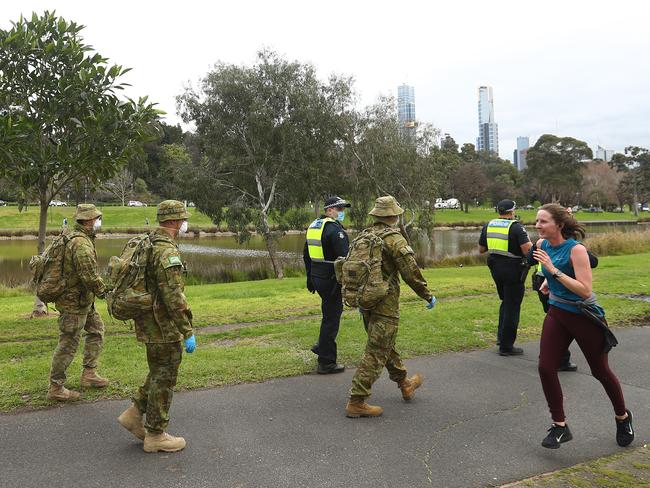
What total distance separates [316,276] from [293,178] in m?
19.7

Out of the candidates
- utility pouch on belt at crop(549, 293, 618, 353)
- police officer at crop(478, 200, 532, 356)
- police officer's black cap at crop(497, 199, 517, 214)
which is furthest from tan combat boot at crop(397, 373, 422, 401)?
police officer's black cap at crop(497, 199, 517, 214)

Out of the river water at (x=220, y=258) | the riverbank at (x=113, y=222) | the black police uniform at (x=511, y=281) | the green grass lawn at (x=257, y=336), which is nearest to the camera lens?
the green grass lawn at (x=257, y=336)

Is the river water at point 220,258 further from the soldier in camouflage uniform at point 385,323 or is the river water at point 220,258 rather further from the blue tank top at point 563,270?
the blue tank top at point 563,270

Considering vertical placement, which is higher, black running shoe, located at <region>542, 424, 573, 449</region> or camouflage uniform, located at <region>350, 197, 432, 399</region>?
camouflage uniform, located at <region>350, 197, 432, 399</region>

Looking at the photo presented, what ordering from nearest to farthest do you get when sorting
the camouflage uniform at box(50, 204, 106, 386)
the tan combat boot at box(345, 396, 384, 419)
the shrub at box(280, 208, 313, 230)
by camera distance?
the tan combat boot at box(345, 396, 384, 419), the camouflage uniform at box(50, 204, 106, 386), the shrub at box(280, 208, 313, 230)

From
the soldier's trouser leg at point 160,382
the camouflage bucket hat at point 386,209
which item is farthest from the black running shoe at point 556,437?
the soldier's trouser leg at point 160,382

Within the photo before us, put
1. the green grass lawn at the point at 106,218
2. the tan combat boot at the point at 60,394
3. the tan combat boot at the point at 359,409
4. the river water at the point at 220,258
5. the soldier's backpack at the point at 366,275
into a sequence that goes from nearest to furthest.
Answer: the tan combat boot at the point at 359,409 → the soldier's backpack at the point at 366,275 → the tan combat boot at the point at 60,394 → the river water at the point at 220,258 → the green grass lawn at the point at 106,218

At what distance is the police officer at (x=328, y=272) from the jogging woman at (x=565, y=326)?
8.04ft

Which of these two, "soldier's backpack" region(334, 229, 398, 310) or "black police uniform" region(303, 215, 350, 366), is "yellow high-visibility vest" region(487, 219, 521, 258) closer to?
"black police uniform" region(303, 215, 350, 366)

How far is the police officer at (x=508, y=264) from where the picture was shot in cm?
691

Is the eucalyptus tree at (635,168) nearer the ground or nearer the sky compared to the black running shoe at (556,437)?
nearer the sky

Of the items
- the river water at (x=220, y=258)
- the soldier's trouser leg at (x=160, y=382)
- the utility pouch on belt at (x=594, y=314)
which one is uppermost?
the utility pouch on belt at (x=594, y=314)

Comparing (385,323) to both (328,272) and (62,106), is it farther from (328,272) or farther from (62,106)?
(62,106)

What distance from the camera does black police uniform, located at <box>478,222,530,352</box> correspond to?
22.6ft
